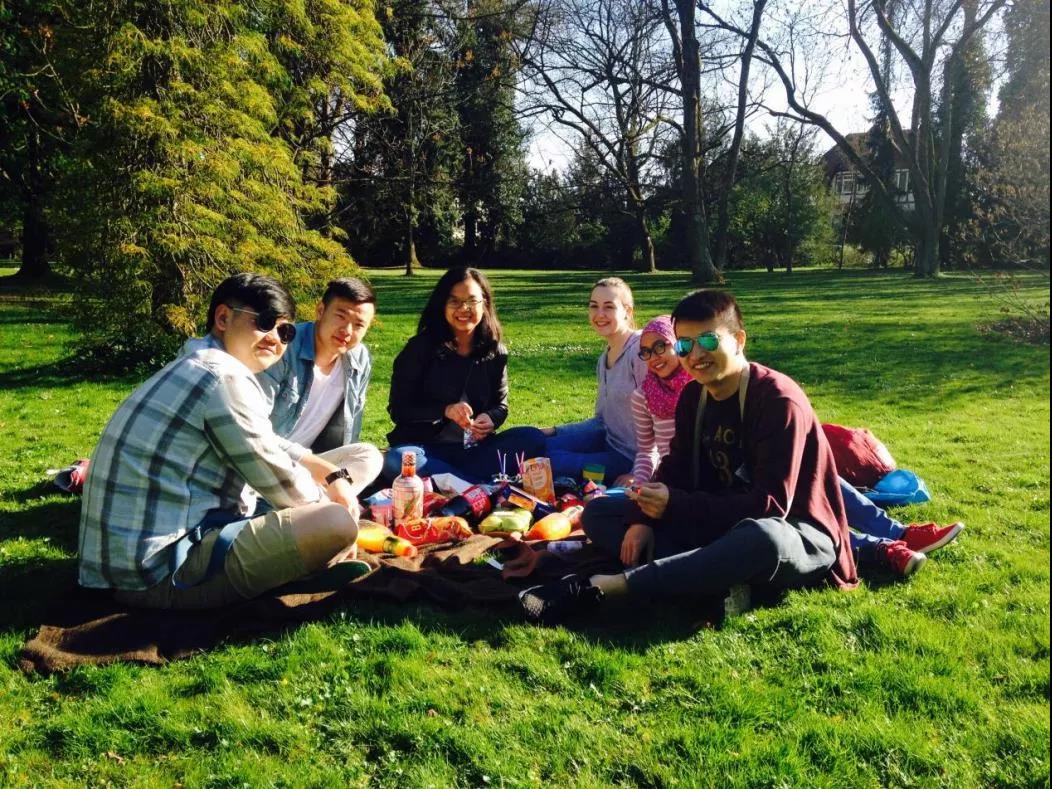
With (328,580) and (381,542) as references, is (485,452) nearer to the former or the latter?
(381,542)

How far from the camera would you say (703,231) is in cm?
2509

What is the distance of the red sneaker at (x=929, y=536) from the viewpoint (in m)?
4.26

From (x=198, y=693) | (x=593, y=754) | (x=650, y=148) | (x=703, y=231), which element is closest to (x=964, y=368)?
(x=593, y=754)

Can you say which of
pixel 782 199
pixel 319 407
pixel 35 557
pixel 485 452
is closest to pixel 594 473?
pixel 485 452

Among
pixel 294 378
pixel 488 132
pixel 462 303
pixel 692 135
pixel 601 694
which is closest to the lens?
pixel 601 694

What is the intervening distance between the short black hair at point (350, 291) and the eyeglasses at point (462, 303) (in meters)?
0.88

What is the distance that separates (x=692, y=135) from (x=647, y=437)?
839 inches

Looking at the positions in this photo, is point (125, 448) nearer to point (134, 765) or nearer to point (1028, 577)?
point (134, 765)

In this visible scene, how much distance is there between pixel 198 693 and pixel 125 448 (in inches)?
41.5

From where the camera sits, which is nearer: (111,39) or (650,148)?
(111,39)

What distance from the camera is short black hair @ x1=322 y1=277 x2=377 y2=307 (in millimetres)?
4969

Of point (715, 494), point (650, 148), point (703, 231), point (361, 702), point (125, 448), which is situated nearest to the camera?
point (361, 702)

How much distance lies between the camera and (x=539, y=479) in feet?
17.6

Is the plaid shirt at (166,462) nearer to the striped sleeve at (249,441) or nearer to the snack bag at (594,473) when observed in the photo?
the striped sleeve at (249,441)
